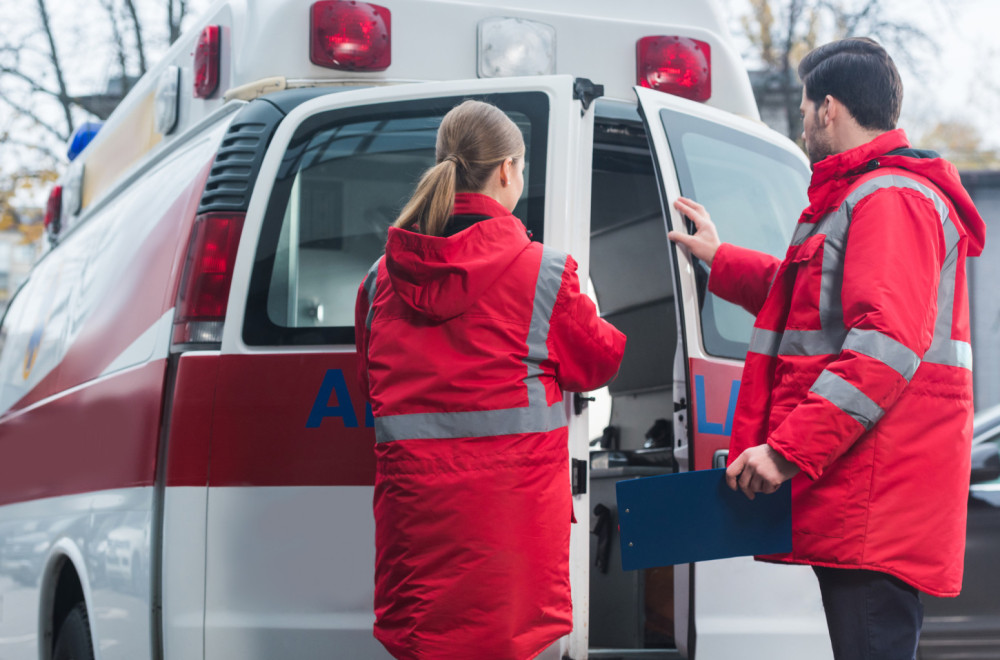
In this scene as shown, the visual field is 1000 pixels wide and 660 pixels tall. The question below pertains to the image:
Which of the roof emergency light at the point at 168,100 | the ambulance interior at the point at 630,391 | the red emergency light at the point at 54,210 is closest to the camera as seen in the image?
the roof emergency light at the point at 168,100

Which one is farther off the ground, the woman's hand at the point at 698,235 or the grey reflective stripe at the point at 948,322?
the woman's hand at the point at 698,235

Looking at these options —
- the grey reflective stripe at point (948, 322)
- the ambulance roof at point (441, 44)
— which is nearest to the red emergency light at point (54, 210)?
the ambulance roof at point (441, 44)

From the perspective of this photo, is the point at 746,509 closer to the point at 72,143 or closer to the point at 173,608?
the point at 173,608

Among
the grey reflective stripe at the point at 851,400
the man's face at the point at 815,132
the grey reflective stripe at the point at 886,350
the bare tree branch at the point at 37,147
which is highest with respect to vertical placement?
the bare tree branch at the point at 37,147

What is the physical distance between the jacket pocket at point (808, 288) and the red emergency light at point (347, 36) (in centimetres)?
143

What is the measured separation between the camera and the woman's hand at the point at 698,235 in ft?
9.12

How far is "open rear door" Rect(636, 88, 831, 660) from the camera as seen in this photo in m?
2.68

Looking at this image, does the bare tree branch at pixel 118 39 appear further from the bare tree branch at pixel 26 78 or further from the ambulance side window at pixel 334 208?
the ambulance side window at pixel 334 208

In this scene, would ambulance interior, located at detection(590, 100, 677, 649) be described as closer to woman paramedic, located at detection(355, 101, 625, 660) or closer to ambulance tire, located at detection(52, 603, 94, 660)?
woman paramedic, located at detection(355, 101, 625, 660)

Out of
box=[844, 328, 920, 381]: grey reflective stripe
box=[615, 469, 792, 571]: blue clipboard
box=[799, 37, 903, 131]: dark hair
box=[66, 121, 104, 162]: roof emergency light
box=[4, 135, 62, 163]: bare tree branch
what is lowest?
box=[615, 469, 792, 571]: blue clipboard

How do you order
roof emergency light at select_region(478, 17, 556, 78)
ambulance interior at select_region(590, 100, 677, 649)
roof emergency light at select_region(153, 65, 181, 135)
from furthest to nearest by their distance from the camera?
ambulance interior at select_region(590, 100, 677, 649), roof emergency light at select_region(153, 65, 181, 135), roof emergency light at select_region(478, 17, 556, 78)

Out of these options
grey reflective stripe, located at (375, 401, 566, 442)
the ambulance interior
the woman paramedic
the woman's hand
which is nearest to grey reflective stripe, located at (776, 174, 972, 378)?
the woman paramedic

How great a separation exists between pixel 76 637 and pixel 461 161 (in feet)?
7.14

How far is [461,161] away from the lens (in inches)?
85.0
